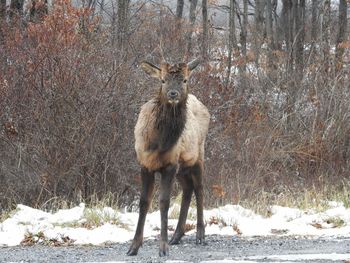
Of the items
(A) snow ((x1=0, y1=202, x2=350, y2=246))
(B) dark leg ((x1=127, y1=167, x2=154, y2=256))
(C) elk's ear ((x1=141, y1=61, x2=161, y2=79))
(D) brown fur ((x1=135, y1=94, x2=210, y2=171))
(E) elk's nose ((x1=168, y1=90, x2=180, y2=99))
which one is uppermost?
(C) elk's ear ((x1=141, y1=61, x2=161, y2=79))

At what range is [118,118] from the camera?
1357cm

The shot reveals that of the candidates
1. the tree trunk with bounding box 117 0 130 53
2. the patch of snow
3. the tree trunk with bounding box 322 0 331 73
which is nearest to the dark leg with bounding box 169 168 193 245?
the patch of snow

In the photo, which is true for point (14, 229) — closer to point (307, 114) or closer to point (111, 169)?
point (111, 169)

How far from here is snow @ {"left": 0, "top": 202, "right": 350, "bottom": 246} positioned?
387 inches

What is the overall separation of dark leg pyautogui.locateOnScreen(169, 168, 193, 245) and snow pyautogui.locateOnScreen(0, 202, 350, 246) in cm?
39

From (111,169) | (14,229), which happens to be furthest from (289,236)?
(111,169)

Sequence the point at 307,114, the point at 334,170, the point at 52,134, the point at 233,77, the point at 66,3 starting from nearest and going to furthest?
the point at 52,134 < the point at 66,3 < the point at 334,170 < the point at 307,114 < the point at 233,77

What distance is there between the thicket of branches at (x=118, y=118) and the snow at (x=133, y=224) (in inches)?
71.3

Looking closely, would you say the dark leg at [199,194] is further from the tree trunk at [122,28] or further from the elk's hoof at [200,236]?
the tree trunk at [122,28]

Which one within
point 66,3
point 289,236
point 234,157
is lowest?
point 289,236

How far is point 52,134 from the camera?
13.1 metres

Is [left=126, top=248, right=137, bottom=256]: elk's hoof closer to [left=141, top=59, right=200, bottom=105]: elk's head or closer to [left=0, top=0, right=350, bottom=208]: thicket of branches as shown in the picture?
[left=141, top=59, right=200, bottom=105]: elk's head

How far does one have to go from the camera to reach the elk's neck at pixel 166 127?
29.4 ft

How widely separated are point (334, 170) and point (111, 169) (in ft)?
15.3
